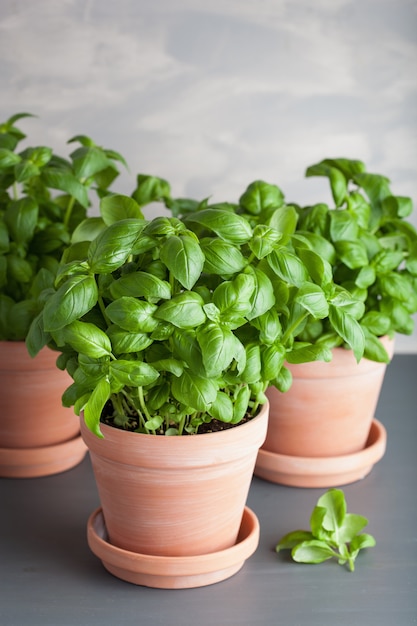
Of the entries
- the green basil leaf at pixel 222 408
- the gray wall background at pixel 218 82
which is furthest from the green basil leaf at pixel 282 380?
the gray wall background at pixel 218 82

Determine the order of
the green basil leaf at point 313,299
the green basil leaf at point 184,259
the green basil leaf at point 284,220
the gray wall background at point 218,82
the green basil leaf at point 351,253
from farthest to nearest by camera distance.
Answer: the gray wall background at point 218,82
the green basil leaf at point 351,253
the green basil leaf at point 284,220
the green basil leaf at point 313,299
the green basil leaf at point 184,259

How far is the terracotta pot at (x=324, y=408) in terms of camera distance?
52.4 inches

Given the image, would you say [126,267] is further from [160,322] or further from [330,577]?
[330,577]

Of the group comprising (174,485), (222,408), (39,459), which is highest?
(222,408)

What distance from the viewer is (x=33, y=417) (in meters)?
1.38

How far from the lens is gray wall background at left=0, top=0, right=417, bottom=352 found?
186 centimetres

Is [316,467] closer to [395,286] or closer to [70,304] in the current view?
[395,286]

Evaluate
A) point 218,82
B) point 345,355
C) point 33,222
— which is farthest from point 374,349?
point 218,82

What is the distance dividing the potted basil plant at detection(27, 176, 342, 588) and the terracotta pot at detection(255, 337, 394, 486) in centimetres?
22

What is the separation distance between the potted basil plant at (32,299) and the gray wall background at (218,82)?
50cm

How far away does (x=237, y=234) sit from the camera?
99cm

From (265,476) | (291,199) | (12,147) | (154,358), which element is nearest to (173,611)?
(154,358)

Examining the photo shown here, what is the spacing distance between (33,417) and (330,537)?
521 millimetres

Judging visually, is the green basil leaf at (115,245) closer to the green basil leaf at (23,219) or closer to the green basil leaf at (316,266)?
the green basil leaf at (316,266)
